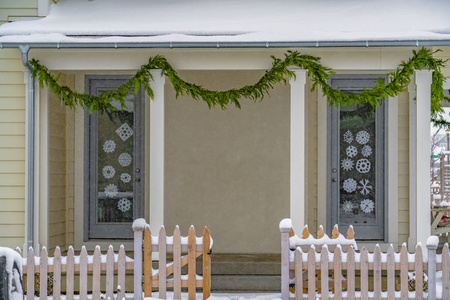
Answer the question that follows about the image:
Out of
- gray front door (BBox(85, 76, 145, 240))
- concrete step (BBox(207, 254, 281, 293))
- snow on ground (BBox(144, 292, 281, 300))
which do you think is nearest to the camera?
snow on ground (BBox(144, 292, 281, 300))

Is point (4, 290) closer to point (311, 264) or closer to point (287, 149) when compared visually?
point (311, 264)

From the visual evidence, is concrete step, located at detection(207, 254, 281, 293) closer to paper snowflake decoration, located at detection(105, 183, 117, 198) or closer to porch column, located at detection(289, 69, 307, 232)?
porch column, located at detection(289, 69, 307, 232)

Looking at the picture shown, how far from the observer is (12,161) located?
28.1ft

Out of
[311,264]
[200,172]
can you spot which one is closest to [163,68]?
[200,172]

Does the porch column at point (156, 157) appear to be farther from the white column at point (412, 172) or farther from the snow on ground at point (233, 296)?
the white column at point (412, 172)

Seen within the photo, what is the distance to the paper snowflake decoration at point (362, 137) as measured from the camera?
967cm

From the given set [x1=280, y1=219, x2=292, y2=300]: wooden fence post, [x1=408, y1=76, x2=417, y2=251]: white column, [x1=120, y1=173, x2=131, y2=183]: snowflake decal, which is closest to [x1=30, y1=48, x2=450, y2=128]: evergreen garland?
[x1=408, y1=76, x2=417, y2=251]: white column

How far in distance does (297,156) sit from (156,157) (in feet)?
6.07

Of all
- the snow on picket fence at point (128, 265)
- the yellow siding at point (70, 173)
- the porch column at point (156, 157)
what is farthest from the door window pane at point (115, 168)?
the snow on picket fence at point (128, 265)

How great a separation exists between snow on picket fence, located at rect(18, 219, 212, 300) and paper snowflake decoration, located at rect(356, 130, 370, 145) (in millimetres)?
3898

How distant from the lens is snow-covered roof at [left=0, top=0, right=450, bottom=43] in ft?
25.8

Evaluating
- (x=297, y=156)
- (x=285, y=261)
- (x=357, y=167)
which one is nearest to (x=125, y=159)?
(x=297, y=156)

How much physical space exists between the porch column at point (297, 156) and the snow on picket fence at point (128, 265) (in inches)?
70.3

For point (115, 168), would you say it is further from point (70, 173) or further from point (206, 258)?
point (206, 258)
